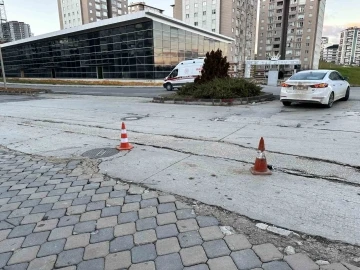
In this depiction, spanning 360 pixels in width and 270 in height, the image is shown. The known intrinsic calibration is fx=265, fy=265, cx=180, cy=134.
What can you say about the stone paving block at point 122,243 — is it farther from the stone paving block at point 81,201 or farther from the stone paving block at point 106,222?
the stone paving block at point 81,201

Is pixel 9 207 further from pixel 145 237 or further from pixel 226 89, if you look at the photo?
pixel 226 89

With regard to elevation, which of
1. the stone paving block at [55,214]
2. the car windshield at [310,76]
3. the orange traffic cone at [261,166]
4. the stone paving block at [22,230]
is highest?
the car windshield at [310,76]

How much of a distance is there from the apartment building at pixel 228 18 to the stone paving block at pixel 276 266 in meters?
60.6

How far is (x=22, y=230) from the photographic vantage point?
2.85m

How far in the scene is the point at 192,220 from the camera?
2951 mm

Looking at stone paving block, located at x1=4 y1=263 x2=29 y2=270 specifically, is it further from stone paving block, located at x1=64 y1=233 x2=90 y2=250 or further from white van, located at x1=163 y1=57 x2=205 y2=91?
white van, located at x1=163 y1=57 x2=205 y2=91

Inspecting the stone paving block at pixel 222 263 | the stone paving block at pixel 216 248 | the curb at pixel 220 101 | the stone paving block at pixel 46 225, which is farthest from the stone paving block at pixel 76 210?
the curb at pixel 220 101

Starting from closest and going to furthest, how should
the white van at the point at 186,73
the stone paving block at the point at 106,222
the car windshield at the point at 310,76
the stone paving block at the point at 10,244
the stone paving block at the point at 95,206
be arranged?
the stone paving block at the point at 10,244 → the stone paving block at the point at 106,222 → the stone paving block at the point at 95,206 → the car windshield at the point at 310,76 → the white van at the point at 186,73

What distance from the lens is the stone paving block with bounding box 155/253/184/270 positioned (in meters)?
2.25

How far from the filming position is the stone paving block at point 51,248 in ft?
8.10

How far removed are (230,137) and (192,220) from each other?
392cm

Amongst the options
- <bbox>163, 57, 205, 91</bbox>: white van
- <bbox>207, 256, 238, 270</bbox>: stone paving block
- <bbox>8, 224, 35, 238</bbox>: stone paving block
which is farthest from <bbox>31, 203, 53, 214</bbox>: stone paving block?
<bbox>163, 57, 205, 91</bbox>: white van

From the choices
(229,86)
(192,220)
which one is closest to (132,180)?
(192,220)

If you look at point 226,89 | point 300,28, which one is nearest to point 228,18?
point 300,28
